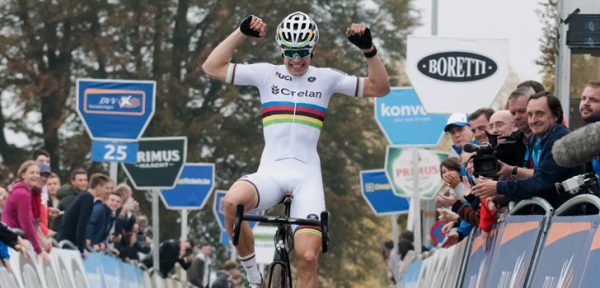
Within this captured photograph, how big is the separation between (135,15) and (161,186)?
21.9 m

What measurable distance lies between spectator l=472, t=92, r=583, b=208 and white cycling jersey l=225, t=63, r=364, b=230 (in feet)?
4.80

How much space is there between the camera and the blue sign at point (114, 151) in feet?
79.2

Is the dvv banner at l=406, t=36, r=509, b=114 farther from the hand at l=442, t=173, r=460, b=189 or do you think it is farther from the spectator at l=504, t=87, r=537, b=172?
the spectator at l=504, t=87, r=537, b=172

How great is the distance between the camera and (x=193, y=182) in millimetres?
33812

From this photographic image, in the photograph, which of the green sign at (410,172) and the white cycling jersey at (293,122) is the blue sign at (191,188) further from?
the white cycling jersey at (293,122)

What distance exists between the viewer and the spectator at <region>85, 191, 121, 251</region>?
20.4m

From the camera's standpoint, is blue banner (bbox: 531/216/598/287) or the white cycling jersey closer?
blue banner (bbox: 531/216/598/287)

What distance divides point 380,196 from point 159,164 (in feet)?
20.4

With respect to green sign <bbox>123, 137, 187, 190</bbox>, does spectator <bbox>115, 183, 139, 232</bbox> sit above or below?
below

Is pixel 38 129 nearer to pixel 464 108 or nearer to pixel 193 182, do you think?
pixel 193 182

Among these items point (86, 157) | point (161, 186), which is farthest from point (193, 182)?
point (86, 157)

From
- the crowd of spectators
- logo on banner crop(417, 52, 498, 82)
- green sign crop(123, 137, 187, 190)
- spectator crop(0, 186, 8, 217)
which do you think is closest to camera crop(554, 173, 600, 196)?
the crowd of spectators

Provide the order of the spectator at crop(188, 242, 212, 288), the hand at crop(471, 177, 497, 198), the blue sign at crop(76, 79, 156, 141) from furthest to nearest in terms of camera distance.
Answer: the spectator at crop(188, 242, 212, 288) → the blue sign at crop(76, 79, 156, 141) → the hand at crop(471, 177, 497, 198)

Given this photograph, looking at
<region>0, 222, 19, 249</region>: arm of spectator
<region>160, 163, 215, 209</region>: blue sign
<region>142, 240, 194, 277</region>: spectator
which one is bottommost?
<region>142, 240, 194, 277</region>: spectator
